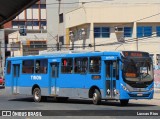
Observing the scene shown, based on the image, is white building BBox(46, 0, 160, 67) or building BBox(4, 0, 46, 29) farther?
building BBox(4, 0, 46, 29)

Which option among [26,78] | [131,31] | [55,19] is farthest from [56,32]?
[26,78]

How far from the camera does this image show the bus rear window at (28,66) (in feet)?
91.9

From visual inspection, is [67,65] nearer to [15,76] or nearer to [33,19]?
[15,76]

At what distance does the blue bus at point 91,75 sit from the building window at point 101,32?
93.4ft

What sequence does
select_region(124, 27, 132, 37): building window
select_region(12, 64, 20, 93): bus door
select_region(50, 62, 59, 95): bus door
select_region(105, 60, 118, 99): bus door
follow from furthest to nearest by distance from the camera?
select_region(124, 27, 132, 37): building window
select_region(12, 64, 20, 93): bus door
select_region(50, 62, 59, 95): bus door
select_region(105, 60, 118, 99): bus door

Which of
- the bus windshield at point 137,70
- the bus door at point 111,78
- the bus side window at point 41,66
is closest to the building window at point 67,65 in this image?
the bus side window at point 41,66

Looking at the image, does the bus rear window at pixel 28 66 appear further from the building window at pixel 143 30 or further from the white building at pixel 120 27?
the building window at pixel 143 30

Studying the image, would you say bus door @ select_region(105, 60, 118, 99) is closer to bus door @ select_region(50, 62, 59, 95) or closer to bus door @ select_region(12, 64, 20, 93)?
bus door @ select_region(50, 62, 59, 95)

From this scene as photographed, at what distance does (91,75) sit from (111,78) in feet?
4.50

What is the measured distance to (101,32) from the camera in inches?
2213

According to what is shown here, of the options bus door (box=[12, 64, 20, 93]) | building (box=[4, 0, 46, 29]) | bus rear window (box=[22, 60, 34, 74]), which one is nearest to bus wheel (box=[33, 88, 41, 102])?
bus rear window (box=[22, 60, 34, 74])

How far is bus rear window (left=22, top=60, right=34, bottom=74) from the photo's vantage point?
2800 centimetres

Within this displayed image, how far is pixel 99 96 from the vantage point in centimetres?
Answer: 2317

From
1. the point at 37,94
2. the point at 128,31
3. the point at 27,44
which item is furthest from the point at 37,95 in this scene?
the point at 27,44
